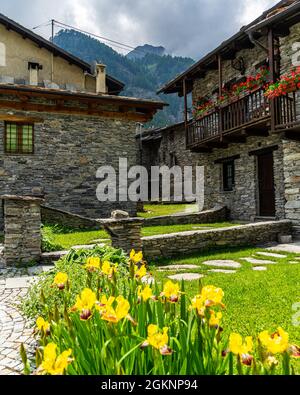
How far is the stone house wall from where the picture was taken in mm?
12648

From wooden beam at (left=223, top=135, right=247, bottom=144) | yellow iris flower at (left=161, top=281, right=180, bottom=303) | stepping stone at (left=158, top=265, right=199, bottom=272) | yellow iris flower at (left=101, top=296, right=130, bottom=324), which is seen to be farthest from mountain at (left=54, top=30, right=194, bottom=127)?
yellow iris flower at (left=101, top=296, right=130, bottom=324)

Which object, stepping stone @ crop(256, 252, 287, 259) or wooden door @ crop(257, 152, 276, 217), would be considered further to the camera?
wooden door @ crop(257, 152, 276, 217)

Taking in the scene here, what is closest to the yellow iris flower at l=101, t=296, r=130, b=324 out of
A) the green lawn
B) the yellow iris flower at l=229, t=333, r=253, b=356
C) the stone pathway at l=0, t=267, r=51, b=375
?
the yellow iris flower at l=229, t=333, r=253, b=356

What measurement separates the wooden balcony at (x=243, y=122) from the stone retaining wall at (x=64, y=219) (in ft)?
19.2

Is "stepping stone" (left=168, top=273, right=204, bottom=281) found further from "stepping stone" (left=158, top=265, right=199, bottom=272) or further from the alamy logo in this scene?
the alamy logo

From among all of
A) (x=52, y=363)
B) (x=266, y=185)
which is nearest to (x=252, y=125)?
(x=266, y=185)

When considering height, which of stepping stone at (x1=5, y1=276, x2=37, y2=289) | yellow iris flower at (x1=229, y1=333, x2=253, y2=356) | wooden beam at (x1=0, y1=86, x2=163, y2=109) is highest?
wooden beam at (x1=0, y1=86, x2=163, y2=109)

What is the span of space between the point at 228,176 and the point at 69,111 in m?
7.62

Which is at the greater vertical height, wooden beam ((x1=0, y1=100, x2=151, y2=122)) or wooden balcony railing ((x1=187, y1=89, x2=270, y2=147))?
Result: wooden beam ((x1=0, y1=100, x2=151, y2=122))

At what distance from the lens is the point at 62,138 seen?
1334 cm

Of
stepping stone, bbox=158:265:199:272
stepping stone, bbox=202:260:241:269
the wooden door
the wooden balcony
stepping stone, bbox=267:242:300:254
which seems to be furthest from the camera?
the wooden door

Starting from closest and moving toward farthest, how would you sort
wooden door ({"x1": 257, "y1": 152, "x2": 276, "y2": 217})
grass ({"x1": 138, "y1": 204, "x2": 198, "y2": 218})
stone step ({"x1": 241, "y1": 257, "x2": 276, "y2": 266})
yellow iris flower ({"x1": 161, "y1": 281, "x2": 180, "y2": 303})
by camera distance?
1. yellow iris flower ({"x1": 161, "y1": 281, "x2": 180, "y2": 303})
2. stone step ({"x1": 241, "y1": 257, "x2": 276, "y2": 266})
3. wooden door ({"x1": 257, "y1": 152, "x2": 276, "y2": 217})
4. grass ({"x1": 138, "y1": 204, "x2": 198, "y2": 218})

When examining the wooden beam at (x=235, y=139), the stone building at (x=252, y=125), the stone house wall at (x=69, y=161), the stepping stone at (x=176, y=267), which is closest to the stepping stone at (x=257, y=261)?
the stepping stone at (x=176, y=267)

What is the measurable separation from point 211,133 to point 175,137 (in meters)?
11.2
